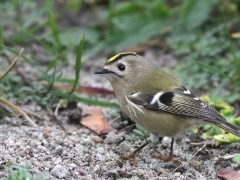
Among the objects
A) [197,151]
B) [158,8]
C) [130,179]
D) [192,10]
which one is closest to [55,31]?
[158,8]

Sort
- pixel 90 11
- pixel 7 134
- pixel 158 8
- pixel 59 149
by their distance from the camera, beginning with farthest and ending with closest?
pixel 90 11 → pixel 158 8 → pixel 7 134 → pixel 59 149

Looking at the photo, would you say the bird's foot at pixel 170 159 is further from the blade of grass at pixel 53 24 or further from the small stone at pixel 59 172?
the blade of grass at pixel 53 24

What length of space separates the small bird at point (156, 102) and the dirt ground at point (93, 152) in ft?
0.46

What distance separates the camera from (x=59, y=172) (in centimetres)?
286

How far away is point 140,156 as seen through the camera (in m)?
3.53

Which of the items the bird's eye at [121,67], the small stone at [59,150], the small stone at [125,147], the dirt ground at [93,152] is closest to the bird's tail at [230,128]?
the dirt ground at [93,152]

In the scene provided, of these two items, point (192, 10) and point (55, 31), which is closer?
point (55, 31)

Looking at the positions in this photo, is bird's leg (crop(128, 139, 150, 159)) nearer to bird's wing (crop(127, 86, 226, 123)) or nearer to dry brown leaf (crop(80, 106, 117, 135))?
bird's wing (crop(127, 86, 226, 123))

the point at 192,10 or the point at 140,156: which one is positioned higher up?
the point at 192,10

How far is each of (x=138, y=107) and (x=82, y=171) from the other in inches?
29.4

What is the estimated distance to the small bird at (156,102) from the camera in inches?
137

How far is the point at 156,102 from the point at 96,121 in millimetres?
629

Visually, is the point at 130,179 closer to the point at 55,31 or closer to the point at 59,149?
the point at 59,149

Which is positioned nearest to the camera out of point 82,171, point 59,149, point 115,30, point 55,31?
point 82,171
